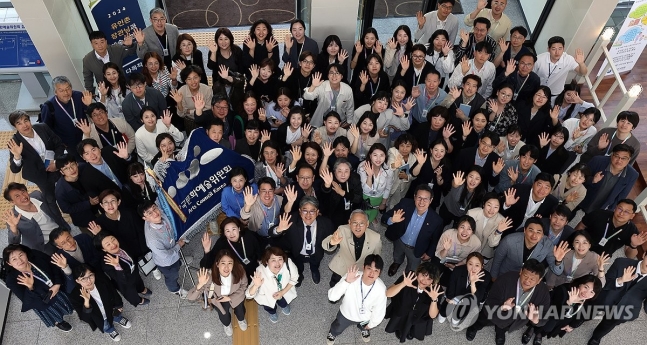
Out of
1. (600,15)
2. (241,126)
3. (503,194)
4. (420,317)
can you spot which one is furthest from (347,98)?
(600,15)

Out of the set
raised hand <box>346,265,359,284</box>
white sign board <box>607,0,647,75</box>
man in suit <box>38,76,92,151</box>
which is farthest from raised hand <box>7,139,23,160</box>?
white sign board <box>607,0,647,75</box>

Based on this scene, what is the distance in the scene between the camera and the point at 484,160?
5965 mm

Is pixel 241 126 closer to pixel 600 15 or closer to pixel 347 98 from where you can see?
pixel 347 98

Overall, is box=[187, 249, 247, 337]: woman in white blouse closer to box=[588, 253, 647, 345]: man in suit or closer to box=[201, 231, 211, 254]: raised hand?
box=[201, 231, 211, 254]: raised hand

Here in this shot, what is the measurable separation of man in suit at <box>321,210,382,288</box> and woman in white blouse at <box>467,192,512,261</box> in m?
1.02

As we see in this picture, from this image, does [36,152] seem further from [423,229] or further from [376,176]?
[423,229]

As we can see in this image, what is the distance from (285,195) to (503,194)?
235 centimetres

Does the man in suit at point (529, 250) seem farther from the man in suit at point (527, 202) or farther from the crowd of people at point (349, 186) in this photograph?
the man in suit at point (527, 202)

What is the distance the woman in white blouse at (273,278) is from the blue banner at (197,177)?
1.07 meters

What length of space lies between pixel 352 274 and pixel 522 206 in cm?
216

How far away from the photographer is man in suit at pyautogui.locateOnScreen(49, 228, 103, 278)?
16.1ft

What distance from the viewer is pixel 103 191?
5.25 metres

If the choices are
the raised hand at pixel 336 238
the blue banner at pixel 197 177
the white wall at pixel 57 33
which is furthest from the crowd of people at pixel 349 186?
the white wall at pixel 57 33

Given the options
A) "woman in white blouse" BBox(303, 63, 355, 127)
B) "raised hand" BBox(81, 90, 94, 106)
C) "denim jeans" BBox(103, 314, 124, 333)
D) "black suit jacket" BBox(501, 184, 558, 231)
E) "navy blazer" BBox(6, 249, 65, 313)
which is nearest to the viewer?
"navy blazer" BBox(6, 249, 65, 313)
